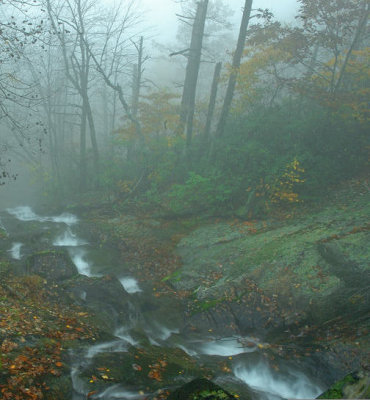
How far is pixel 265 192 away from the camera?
12477 millimetres

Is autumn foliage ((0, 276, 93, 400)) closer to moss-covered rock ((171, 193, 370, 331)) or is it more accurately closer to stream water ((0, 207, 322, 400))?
stream water ((0, 207, 322, 400))

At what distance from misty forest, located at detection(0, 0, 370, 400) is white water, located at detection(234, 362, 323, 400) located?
28mm

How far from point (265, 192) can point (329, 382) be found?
7230 millimetres

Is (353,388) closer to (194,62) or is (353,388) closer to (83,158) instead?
(194,62)

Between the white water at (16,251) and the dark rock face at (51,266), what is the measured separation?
146cm

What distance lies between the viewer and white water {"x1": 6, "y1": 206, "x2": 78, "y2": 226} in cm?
1674

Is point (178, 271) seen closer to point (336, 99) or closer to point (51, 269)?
point (51, 269)

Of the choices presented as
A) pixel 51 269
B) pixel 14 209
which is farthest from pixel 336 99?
pixel 14 209

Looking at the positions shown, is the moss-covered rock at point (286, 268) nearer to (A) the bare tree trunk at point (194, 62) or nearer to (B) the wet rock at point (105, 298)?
(B) the wet rock at point (105, 298)

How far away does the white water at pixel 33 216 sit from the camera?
1674cm

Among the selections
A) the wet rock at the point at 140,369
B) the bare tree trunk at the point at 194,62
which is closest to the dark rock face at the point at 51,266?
the wet rock at the point at 140,369

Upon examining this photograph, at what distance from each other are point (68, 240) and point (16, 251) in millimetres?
2438

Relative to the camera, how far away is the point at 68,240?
1405 cm

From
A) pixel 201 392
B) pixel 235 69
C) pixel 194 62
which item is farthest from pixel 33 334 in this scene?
pixel 194 62
